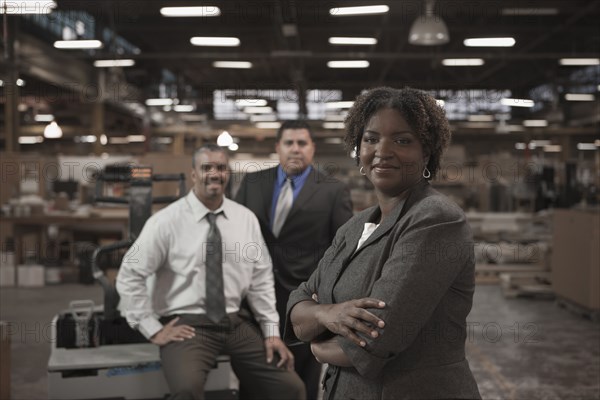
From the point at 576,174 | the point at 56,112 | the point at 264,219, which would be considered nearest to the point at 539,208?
the point at 576,174

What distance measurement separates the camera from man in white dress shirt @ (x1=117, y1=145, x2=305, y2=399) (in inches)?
126

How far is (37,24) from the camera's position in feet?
44.7

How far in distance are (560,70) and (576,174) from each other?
299 inches

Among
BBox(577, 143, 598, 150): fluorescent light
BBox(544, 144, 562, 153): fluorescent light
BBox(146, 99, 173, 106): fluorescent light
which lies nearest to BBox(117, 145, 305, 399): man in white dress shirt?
BBox(146, 99, 173, 106): fluorescent light

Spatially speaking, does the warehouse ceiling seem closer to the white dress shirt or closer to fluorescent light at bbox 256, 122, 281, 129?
fluorescent light at bbox 256, 122, 281, 129

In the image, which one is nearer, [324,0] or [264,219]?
[264,219]

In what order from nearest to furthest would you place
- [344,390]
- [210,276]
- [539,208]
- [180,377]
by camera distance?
[344,390]
[180,377]
[210,276]
[539,208]

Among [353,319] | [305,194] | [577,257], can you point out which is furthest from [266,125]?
[353,319]

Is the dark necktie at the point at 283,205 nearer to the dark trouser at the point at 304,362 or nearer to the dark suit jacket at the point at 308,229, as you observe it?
the dark suit jacket at the point at 308,229

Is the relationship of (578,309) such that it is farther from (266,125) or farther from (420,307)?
(266,125)

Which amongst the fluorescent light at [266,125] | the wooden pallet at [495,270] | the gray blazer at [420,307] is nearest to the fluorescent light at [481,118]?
the fluorescent light at [266,125]

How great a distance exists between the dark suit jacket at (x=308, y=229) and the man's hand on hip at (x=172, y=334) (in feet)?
2.05

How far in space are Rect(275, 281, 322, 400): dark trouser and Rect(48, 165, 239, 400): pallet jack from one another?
36 cm

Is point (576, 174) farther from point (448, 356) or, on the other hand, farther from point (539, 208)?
point (448, 356)
